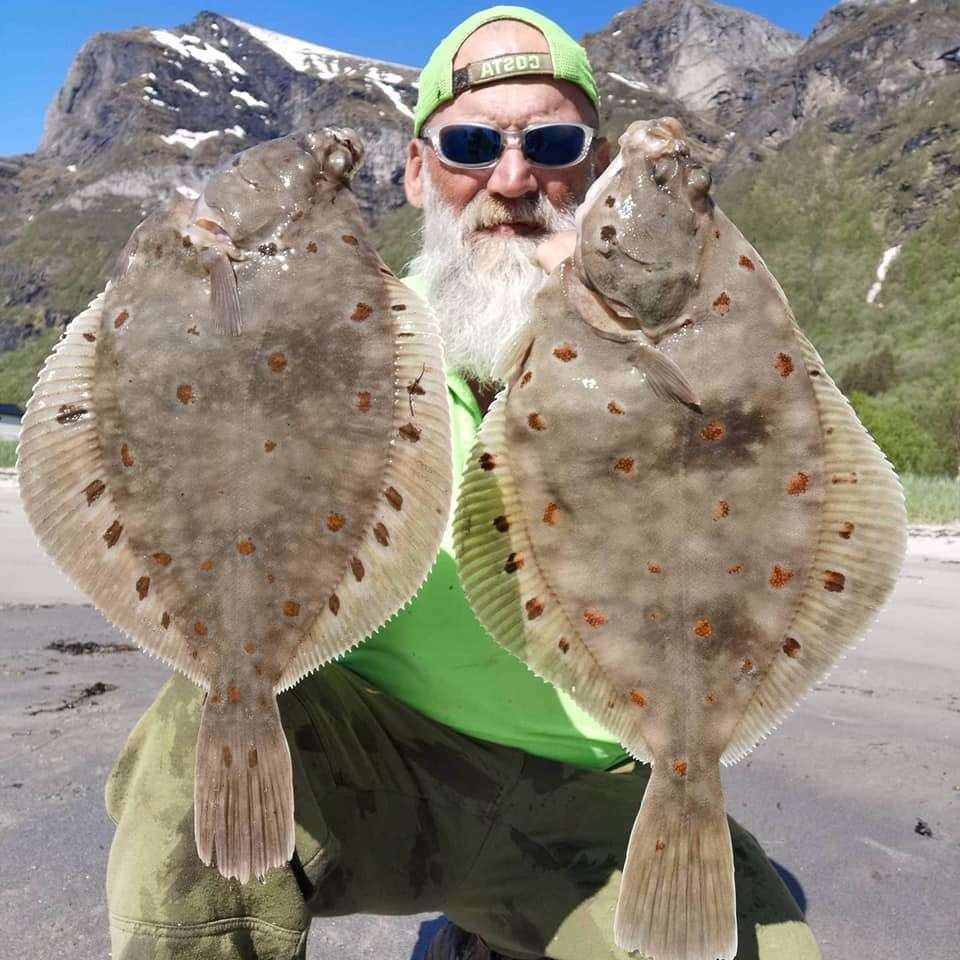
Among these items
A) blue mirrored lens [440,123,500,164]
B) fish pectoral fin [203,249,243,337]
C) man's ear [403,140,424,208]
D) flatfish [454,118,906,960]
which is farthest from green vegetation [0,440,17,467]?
flatfish [454,118,906,960]

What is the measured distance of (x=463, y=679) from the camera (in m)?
2.60

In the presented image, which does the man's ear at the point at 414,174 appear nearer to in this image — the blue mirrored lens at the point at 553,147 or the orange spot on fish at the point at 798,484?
the blue mirrored lens at the point at 553,147

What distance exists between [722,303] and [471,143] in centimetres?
141

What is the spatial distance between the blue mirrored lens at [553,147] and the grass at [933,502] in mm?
11230

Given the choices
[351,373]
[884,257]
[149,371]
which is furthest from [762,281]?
[884,257]

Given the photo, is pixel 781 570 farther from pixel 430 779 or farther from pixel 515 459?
pixel 430 779

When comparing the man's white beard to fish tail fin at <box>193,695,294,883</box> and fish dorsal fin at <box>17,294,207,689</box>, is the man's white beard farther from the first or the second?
Answer: fish tail fin at <box>193,695,294,883</box>

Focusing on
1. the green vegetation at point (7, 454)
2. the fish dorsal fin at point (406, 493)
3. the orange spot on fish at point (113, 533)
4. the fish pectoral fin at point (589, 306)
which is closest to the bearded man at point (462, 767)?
the fish pectoral fin at point (589, 306)

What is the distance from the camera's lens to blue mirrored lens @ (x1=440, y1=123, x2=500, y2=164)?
291cm

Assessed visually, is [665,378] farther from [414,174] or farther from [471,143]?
[414,174]

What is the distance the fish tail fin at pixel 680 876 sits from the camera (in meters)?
1.79

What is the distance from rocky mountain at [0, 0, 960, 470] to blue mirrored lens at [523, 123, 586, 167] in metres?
8.91

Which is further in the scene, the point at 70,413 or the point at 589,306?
the point at 70,413

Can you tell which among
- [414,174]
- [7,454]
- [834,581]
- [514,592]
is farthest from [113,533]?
[7,454]
